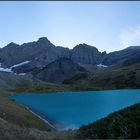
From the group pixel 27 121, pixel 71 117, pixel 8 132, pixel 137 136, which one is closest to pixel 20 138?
pixel 8 132

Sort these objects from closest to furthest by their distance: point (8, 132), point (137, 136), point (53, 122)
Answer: point (137, 136)
point (8, 132)
point (53, 122)

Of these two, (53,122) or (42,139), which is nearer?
(42,139)

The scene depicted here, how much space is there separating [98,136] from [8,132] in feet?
22.6

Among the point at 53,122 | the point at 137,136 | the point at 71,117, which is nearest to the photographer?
the point at 137,136

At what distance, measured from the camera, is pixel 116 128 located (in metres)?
21.9

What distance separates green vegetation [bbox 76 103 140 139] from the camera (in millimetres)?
21469

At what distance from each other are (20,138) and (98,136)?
223 inches

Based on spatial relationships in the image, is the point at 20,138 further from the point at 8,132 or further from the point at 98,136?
the point at 98,136

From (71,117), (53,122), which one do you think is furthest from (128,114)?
(71,117)

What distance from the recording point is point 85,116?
66.9m

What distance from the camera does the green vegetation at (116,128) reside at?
21469 millimetres

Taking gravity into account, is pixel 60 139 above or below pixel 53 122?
below

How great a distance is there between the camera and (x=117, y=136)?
21422 millimetres

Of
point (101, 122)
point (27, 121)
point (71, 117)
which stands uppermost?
point (71, 117)
